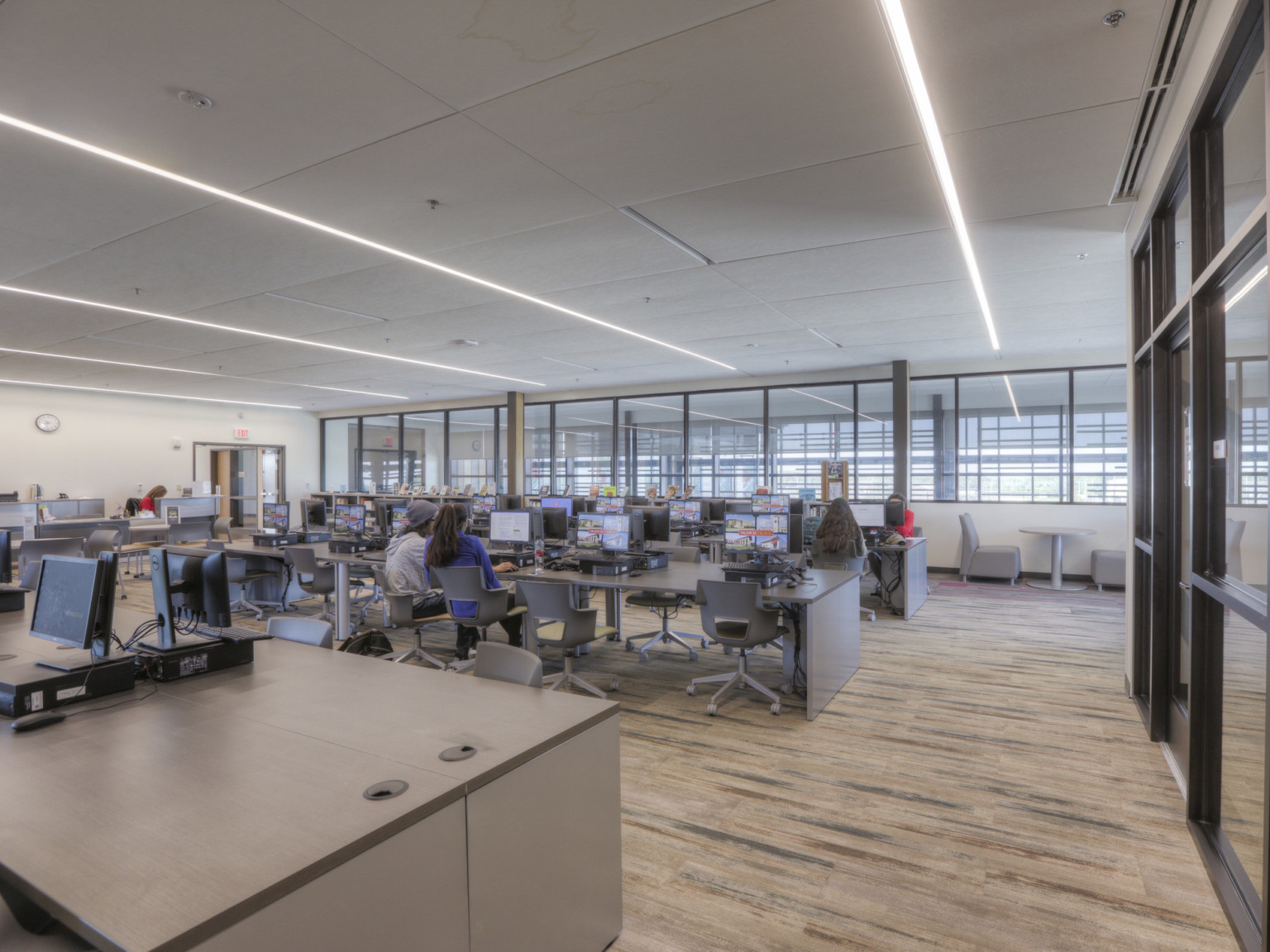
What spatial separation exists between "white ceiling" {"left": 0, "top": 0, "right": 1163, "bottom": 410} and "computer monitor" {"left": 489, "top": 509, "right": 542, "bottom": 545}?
1.97 meters

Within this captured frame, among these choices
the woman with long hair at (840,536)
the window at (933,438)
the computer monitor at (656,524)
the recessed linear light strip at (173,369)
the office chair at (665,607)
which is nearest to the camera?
the office chair at (665,607)

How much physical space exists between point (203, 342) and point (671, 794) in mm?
7559

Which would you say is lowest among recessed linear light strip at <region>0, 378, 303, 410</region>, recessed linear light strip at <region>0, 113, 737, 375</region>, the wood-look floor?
the wood-look floor

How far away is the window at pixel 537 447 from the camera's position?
1307 centimetres

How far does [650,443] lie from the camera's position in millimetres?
12188

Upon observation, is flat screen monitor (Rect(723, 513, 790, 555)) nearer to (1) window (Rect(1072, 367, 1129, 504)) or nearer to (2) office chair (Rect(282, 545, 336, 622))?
(2) office chair (Rect(282, 545, 336, 622))

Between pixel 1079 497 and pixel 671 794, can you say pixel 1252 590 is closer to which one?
pixel 671 794

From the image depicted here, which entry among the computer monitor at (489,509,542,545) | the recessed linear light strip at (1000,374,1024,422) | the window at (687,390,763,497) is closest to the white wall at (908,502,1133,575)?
the recessed linear light strip at (1000,374,1024,422)

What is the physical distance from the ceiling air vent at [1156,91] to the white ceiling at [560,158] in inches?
2.4

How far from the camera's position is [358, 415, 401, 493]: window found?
15.0 meters

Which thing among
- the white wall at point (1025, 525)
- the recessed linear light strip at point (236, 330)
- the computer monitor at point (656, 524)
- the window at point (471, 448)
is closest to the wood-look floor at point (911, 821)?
the computer monitor at point (656, 524)

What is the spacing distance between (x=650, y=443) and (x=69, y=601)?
1031 centimetres

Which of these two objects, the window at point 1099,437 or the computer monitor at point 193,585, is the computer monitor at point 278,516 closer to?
the computer monitor at point 193,585

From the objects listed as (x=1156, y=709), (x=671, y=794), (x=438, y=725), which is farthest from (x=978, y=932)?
(x=1156, y=709)
